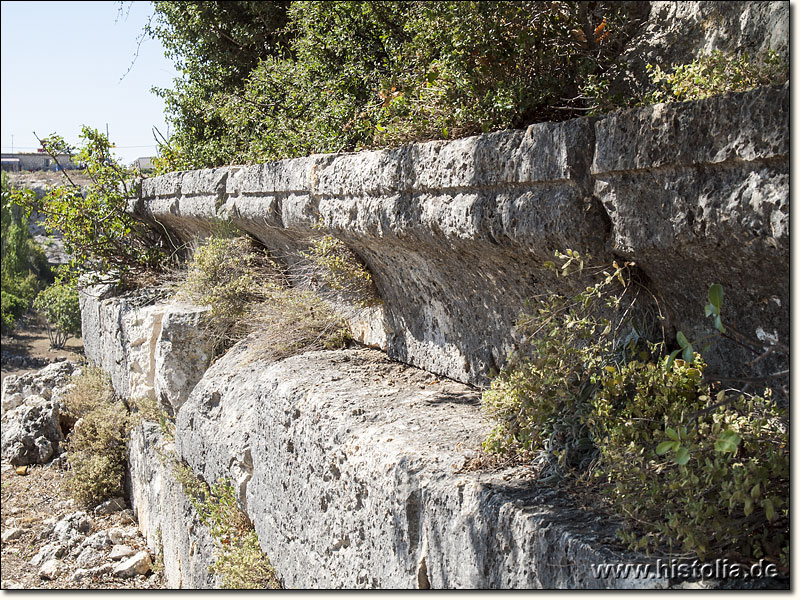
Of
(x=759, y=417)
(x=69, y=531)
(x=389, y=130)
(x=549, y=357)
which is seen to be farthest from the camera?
(x=69, y=531)

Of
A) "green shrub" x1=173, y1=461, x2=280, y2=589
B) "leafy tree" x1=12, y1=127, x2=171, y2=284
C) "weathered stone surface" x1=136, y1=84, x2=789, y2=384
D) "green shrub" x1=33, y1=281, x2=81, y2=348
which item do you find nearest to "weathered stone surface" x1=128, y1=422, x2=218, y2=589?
"green shrub" x1=173, y1=461, x2=280, y2=589

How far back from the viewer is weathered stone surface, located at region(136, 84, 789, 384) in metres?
1.74

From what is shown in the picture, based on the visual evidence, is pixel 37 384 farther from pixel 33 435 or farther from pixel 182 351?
pixel 182 351

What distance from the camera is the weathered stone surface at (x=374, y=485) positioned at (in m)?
1.99

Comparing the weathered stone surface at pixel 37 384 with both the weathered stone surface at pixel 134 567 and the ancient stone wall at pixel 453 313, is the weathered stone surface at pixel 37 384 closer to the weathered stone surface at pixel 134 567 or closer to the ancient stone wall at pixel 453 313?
the weathered stone surface at pixel 134 567

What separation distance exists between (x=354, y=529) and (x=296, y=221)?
1964 millimetres

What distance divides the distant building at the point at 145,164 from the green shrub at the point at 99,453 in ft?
7.86

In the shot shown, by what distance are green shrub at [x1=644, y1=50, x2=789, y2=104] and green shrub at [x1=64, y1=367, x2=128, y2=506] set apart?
18.3ft

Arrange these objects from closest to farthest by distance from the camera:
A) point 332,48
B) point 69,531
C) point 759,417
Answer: point 759,417, point 332,48, point 69,531

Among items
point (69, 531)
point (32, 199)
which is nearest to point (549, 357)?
point (69, 531)

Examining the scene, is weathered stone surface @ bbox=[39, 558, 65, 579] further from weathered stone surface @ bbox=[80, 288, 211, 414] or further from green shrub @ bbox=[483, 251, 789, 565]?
green shrub @ bbox=[483, 251, 789, 565]

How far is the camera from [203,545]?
4.12m

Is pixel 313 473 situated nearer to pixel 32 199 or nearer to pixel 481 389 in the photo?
pixel 481 389

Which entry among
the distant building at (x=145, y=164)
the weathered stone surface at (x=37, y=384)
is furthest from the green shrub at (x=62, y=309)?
the distant building at (x=145, y=164)
